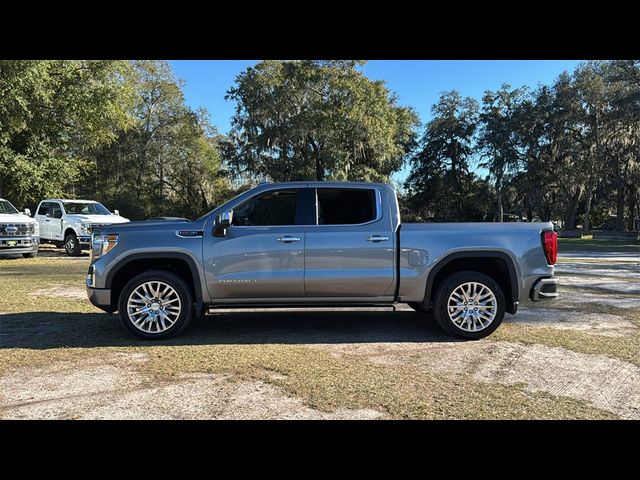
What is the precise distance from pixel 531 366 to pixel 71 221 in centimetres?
1759

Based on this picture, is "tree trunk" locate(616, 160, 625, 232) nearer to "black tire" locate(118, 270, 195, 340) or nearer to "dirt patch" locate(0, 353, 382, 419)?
"black tire" locate(118, 270, 195, 340)

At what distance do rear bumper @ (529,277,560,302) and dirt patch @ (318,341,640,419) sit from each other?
26.4 inches

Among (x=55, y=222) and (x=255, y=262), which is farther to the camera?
(x=55, y=222)

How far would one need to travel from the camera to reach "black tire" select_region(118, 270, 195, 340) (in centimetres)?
622

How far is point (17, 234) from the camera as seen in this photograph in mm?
16344

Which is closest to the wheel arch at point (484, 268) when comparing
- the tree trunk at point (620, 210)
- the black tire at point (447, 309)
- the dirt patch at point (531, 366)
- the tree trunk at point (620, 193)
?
the black tire at point (447, 309)

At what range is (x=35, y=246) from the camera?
16922 millimetres

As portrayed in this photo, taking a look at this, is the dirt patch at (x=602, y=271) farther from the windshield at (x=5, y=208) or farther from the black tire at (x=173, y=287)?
the windshield at (x=5, y=208)

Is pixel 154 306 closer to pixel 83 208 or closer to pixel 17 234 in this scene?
pixel 17 234

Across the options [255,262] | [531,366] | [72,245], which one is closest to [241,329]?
[255,262]

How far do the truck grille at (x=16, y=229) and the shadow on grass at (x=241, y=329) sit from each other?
32.6ft

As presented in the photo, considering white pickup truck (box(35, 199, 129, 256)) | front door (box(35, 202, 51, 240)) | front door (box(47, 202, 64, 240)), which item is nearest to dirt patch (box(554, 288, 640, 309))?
white pickup truck (box(35, 199, 129, 256))

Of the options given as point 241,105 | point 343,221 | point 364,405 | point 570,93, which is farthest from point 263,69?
point 364,405
